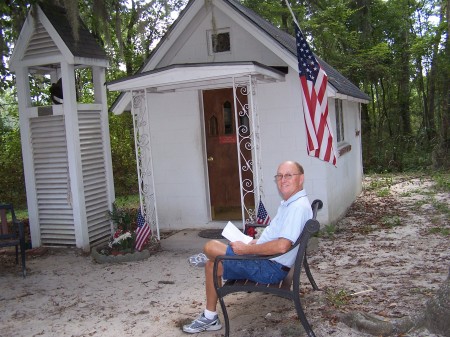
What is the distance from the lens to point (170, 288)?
18.2 feet

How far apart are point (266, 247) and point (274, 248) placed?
7 centimetres

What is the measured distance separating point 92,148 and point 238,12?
3213 millimetres

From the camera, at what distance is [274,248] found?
12.3 ft

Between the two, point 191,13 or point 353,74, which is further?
point 353,74

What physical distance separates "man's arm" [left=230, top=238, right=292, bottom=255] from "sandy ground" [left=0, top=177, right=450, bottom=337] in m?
0.73

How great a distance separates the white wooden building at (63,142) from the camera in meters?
7.36

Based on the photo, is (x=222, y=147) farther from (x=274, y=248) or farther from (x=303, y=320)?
(x=303, y=320)

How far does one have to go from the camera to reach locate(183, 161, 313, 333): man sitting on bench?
12.4 ft

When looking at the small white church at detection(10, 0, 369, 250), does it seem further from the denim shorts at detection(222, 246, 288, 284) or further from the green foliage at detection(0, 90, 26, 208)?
the green foliage at detection(0, 90, 26, 208)

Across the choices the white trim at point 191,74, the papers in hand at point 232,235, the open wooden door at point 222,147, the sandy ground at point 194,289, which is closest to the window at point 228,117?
the open wooden door at point 222,147

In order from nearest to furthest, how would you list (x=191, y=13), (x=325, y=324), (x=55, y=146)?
1. (x=325, y=324)
2. (x=55, y=146)
3. (x=191, y=13)

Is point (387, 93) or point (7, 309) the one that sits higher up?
point (387, 93)

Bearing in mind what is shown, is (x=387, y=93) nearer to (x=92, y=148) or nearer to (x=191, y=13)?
(x=191, y=13)

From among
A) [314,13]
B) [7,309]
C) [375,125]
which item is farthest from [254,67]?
[375,125]
